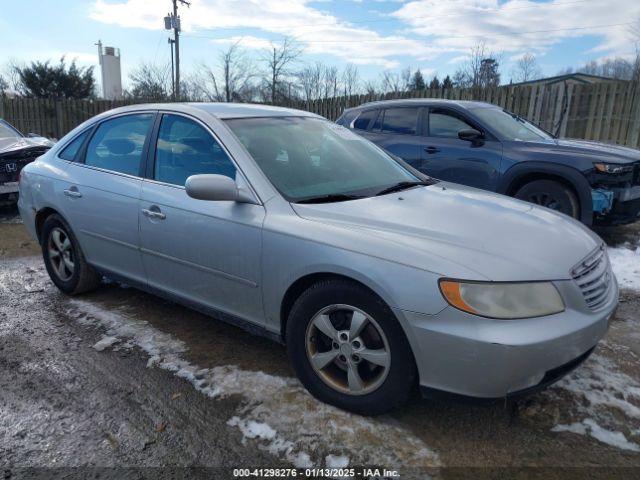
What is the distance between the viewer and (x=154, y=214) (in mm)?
3555

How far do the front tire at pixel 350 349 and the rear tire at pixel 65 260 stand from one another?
7.96 ft

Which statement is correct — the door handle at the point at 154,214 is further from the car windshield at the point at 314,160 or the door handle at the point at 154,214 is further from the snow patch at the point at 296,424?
the snow patch at the point at 296,424

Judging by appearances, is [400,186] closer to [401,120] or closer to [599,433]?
[599,433]

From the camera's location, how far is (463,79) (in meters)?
32.3

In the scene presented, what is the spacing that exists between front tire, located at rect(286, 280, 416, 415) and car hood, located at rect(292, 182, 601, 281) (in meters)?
0.28

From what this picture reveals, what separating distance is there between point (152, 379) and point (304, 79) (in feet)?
117

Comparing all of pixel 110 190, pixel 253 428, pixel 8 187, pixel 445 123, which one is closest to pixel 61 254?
pixel 110 190

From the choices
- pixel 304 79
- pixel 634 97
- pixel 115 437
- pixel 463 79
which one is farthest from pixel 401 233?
pixel 304 79

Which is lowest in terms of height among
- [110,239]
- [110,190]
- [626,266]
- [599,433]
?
[599,433]

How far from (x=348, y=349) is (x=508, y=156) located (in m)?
4.49

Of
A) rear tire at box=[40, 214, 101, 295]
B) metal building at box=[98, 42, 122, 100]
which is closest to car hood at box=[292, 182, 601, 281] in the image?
rear tire at box=[40, 214, 101, 295]

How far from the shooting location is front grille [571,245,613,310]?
259cm

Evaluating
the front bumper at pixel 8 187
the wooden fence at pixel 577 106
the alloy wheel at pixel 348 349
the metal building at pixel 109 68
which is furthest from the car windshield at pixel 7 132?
the metal building at pixel 109 68

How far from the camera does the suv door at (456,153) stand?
6484 millimetres
